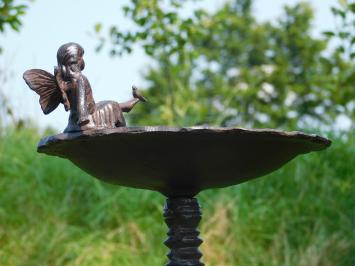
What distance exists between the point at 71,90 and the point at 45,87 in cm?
11

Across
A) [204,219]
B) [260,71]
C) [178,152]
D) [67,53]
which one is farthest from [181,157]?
[260,71]

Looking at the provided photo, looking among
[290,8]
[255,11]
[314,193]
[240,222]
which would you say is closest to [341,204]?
[314,193]

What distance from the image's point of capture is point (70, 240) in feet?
16.0

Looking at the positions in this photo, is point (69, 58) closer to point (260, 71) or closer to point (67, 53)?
point (67, 53)

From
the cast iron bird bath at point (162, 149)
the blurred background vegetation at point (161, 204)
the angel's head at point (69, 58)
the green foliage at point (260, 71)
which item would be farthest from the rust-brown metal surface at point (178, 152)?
the green foliage at point (260, 71)

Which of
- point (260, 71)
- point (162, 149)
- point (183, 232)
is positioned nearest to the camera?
point (162, 149)

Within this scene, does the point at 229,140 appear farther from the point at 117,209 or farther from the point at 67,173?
the point at 67,173

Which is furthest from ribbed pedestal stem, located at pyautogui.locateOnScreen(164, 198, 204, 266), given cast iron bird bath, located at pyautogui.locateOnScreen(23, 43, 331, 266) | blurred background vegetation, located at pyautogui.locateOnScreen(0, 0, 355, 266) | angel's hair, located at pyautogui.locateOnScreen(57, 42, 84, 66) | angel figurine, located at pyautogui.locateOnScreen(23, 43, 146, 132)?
blurred background vegetation, located at pyautogui.locateOnScreen(0, 0, 355, 266)

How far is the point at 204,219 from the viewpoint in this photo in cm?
496

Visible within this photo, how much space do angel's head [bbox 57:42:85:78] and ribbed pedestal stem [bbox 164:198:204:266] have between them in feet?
2.10

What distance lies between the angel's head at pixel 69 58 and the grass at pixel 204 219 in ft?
7.93

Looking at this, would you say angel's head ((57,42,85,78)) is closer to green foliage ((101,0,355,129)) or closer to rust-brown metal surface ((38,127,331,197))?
rust-brown metal surface ((38,127,331,197))

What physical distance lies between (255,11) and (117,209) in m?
16.4

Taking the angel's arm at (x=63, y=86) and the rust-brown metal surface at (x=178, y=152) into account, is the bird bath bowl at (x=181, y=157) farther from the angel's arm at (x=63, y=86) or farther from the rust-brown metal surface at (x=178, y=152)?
the angel's arm at (x=63, y=86)
